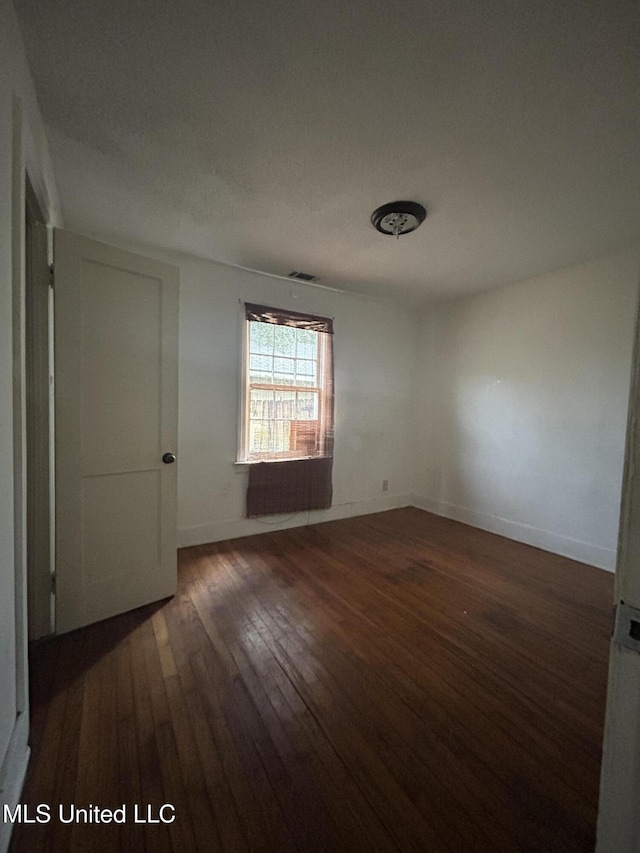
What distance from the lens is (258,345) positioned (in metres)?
3.18

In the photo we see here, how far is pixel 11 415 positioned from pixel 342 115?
178 centimetres

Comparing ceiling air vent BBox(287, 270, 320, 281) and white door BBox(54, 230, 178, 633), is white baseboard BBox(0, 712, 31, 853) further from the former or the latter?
ceiling air vent BBox(287, 270, 320, 281)

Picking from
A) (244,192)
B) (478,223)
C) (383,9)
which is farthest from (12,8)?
(478,223)

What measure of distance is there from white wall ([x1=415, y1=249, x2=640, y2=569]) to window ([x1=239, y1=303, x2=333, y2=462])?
59.2 inches

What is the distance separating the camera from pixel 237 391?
10.2 feet

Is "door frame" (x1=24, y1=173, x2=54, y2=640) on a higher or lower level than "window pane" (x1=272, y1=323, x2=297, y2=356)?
lower

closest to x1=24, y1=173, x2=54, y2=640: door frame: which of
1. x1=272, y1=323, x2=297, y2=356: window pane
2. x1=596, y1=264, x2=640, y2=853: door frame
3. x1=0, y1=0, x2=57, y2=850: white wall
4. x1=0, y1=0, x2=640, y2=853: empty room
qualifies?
x1=0, y1=0, x2=640, y2=853: empty room

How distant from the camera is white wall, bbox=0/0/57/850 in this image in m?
0.96

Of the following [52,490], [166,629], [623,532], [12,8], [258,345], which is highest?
[12,8]

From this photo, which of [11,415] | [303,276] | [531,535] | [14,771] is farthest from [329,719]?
[303,276]

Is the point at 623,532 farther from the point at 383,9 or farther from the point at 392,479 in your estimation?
the point at 392,479

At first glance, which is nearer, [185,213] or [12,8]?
[12,8]

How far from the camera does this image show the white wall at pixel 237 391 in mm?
2939

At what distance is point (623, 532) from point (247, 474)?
2937 millimetres
